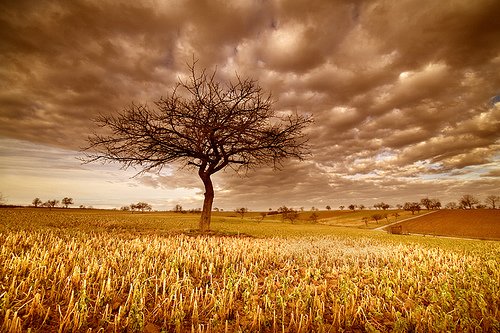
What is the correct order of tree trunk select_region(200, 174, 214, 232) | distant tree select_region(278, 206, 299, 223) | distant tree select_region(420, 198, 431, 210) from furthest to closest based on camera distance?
distant tree select_region(420, 198, 431, 210) → distant tree select_region(278, 206, 299, 223) → tree trunk select_region(200, 174, 214, 232)

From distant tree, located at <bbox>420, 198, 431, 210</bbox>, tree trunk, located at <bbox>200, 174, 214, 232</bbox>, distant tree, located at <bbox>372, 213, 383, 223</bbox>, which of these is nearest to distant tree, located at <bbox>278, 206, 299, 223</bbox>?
distant tree, located at <bbox>372, 213, 383, 223</bbox>

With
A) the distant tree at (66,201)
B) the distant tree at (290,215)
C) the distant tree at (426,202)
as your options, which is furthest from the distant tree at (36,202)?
the distant tree at (426,202)

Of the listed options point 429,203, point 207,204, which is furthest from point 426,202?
point 207,204

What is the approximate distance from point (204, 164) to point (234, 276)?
10.7 meters

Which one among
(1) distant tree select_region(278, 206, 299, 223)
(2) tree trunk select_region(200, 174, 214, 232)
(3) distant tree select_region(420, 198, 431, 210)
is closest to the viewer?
(2) tree trunk select_region(200, 174, 214, 232)

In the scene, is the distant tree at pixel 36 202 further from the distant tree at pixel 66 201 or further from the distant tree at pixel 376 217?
the distant tree at pixel 376 217

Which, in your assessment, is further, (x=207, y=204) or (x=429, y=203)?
(x=429, y=203)

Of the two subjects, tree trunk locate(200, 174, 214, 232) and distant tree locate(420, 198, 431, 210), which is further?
distant tree locate(420, 198, 431, 210)

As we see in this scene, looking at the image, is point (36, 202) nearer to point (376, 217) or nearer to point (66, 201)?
point (66, 201)

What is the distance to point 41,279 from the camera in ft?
14.2

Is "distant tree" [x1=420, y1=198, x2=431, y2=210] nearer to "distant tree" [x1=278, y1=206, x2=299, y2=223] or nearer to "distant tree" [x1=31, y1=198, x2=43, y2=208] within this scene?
"distant tree" [x1=278, y1=206, x2=299, y2=223]

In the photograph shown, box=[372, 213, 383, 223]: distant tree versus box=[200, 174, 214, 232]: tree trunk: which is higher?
box=[200, 174, 214, 232]: tree trunk

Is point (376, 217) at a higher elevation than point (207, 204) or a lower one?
lower

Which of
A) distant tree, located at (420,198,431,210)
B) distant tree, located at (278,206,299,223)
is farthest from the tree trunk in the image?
distant tree, located at (420,198,431,210)
